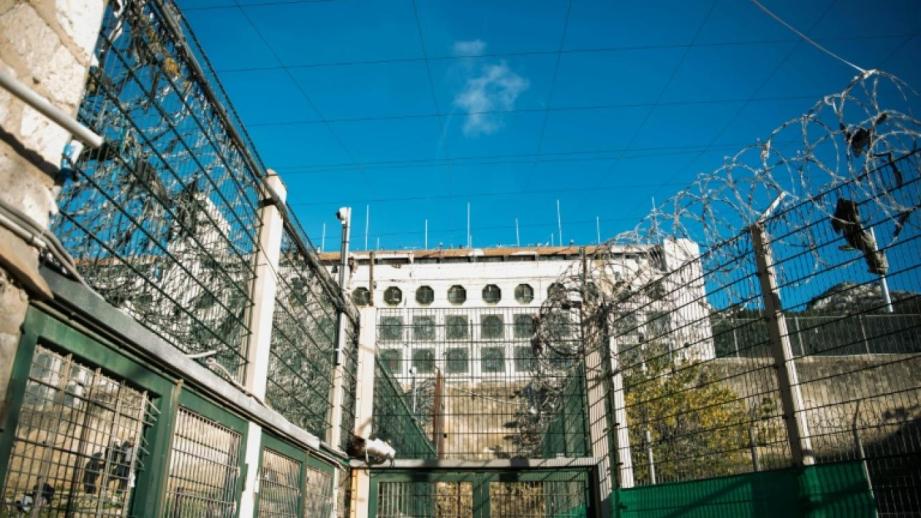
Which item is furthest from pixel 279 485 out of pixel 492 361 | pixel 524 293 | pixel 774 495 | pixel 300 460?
pixel 524 293

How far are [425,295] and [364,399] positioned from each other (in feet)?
105

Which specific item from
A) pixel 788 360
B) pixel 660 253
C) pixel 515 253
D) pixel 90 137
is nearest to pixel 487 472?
pixel 660 253

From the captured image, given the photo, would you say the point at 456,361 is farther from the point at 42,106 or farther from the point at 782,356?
the point at 42,106

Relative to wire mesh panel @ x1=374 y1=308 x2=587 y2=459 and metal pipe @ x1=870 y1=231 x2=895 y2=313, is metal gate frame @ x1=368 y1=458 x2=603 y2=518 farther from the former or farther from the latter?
metal pipe @ x1=870 y1=231 x2=895 y2=313

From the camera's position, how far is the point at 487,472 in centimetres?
770

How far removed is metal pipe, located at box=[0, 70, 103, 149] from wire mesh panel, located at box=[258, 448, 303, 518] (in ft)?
10.8

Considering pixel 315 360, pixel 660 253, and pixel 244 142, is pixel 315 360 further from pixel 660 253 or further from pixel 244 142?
pixel 660 253

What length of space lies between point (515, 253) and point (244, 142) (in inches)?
1444

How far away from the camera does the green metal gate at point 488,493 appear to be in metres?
7.44

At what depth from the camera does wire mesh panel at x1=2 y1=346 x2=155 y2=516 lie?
240cm

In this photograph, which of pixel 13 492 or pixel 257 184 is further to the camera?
pixel 257 184

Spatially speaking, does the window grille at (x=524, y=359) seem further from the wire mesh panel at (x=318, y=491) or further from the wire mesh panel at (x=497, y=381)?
the wire mesh panel at (x=318, y=491)

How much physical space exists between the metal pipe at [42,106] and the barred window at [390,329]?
21.8ft

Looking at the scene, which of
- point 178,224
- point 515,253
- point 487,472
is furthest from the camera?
point 515,253
